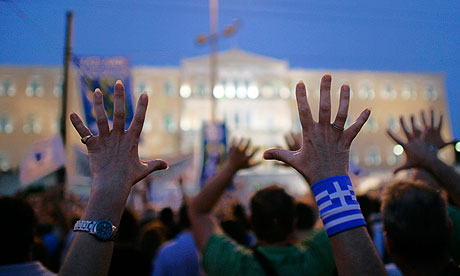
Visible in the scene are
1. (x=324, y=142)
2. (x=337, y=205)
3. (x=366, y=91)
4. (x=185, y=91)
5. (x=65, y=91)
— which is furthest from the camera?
(x=366, y=91)

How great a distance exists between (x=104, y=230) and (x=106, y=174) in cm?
22

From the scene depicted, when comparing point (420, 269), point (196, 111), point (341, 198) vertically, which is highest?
point (196, 111)

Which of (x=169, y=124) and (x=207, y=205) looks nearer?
(x=207, y=205)

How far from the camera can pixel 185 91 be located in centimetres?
4028

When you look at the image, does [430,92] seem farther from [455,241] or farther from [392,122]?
[455,241]

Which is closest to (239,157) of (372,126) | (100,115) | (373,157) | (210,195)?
(210,195)

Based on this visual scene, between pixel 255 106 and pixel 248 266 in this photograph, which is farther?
pixel 255 106

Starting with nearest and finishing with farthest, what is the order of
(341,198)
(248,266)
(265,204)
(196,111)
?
(341,198) < (248,266) < (265,204) < (196,111)

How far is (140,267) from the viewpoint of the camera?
2.92m

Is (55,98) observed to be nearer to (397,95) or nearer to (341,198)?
(397,95)

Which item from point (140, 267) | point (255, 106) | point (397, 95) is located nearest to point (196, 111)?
point (255, 106)

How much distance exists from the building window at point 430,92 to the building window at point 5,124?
45783 mm

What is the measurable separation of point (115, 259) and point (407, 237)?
211 cm

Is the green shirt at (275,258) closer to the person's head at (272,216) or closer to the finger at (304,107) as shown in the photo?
the person's head at (272,216)
